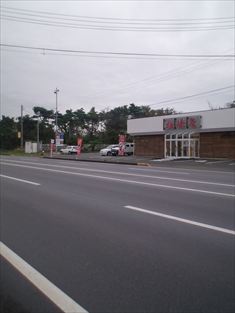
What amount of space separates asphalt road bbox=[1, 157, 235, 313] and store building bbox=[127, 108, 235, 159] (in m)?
27.8

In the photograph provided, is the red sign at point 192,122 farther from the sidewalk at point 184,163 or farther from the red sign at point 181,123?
the sidewalk at point 184,163

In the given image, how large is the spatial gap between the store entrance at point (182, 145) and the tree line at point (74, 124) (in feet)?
129

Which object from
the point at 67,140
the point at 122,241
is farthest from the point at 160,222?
the point at 67,140

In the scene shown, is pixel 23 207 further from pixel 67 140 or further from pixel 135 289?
pixel 67 140

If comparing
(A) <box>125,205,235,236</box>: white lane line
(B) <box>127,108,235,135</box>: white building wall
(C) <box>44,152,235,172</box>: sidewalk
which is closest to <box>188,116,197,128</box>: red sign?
(B) <box>127,108,235,135</box>: white building wall

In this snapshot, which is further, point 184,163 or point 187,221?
point 184,163

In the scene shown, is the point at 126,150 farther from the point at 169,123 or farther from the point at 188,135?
the point at 188,135

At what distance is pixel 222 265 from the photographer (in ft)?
17.9

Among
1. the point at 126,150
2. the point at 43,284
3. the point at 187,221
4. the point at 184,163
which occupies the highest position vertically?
the point at 126,150

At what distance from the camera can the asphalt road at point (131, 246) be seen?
4.48 m

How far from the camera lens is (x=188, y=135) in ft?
141

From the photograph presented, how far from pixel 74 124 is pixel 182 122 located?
207 ft

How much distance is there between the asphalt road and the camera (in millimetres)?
4480

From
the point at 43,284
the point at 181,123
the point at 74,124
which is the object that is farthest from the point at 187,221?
the point at 74,124
